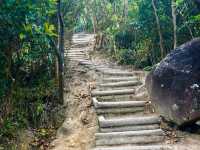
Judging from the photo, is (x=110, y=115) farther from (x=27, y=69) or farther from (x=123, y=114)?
(x=27, y=69)

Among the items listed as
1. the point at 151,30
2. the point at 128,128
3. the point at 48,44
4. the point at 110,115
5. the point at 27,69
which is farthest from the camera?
the point at 151,30

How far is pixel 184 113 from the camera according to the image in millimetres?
7668

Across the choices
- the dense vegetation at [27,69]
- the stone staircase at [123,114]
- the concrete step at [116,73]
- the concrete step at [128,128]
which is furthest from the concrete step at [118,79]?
the concrete step at [128,128]

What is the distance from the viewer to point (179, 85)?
25.7 ft

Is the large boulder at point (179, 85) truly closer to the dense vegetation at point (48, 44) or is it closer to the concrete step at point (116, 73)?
the dense vegetation at point (48, 44)

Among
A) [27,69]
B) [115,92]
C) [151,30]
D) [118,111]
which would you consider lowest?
[118,111]

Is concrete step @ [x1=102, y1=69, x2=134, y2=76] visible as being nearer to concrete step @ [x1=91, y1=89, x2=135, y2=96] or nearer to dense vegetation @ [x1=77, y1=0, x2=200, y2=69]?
dense vegetation @ [x1=77, y1=0, x2=200, y2=69]

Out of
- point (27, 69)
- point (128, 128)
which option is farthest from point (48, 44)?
point (128, 128)

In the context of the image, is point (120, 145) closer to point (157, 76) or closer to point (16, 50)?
point (157, 76)

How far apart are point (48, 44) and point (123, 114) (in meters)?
2.93

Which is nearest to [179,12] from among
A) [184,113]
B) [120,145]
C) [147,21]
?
[147,21]

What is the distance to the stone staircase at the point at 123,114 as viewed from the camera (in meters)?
7.75

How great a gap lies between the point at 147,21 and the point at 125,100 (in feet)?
12.8

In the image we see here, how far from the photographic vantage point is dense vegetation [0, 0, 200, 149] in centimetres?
792
